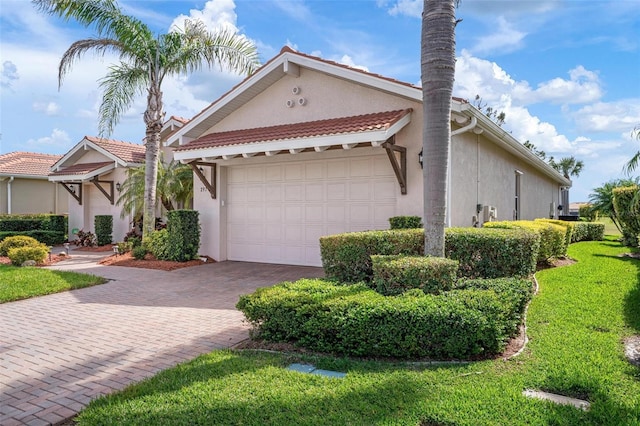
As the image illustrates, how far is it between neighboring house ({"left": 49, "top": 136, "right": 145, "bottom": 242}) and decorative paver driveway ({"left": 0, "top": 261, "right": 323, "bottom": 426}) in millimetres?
10224

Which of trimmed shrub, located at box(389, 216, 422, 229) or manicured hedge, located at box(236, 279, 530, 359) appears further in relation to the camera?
trimmed shrub, located at box(389, 216, 422, 229)

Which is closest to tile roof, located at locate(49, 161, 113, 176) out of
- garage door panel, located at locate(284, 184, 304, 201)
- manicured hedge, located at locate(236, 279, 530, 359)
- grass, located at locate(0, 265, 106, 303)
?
grass, located at locate(0, 265, 106, 303)

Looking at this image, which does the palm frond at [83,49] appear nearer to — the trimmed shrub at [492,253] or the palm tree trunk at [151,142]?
the palm tree trunk at [151,142]

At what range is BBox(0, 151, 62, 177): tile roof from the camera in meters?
24.1

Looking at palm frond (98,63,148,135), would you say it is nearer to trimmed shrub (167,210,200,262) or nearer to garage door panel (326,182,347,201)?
trimmed shrub (167,210,200,262)

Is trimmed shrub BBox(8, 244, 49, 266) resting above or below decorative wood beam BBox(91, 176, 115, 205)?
below

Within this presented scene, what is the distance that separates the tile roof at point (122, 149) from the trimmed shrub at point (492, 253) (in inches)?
646

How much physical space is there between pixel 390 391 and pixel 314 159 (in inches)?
356

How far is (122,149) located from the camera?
20906 mm

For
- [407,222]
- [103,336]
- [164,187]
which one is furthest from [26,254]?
[407,222]

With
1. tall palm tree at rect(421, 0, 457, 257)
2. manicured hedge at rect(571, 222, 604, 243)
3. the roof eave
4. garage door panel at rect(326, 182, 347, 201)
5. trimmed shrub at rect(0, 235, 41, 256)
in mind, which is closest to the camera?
tall palm tree at rect(421, 0, 457, 257)

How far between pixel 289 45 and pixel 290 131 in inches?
101

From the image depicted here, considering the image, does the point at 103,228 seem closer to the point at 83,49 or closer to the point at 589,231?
the point at 83,49

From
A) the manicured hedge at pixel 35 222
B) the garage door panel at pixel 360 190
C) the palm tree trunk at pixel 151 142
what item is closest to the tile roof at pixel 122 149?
the manicured hedge at pixel 35 222
